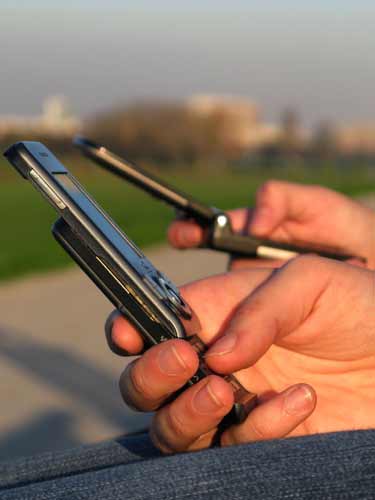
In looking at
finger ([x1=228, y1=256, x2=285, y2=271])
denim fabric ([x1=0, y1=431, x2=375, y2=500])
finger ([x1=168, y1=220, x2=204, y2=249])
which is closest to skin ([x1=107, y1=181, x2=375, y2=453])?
denim fabric ([x1=0, y1=431, x2=375, y2=500])

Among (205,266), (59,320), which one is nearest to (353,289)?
(59,320)

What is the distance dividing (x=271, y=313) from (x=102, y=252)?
1.04ft

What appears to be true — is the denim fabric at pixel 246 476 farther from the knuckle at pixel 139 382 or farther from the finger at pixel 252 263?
the finger at pixel 252 263

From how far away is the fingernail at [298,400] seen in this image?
136 centimetres

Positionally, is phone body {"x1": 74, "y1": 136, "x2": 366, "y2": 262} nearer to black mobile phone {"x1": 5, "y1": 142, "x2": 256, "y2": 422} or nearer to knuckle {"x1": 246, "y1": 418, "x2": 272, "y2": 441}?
black mobile phone {"x1": 5, "y1": 142, "x2": 256, "y2": 422}

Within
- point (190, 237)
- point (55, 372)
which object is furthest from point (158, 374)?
point (55, 372)

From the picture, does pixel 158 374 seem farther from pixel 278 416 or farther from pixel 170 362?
pixel 278 416

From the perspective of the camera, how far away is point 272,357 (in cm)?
161

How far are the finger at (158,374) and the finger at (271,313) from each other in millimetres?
58

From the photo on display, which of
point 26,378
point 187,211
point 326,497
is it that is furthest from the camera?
point 26,378

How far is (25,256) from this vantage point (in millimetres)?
8961

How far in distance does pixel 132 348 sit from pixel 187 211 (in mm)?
1013

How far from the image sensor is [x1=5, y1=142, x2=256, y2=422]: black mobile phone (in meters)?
1.25

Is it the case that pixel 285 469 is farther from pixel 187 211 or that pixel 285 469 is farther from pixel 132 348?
pixel 187 211
